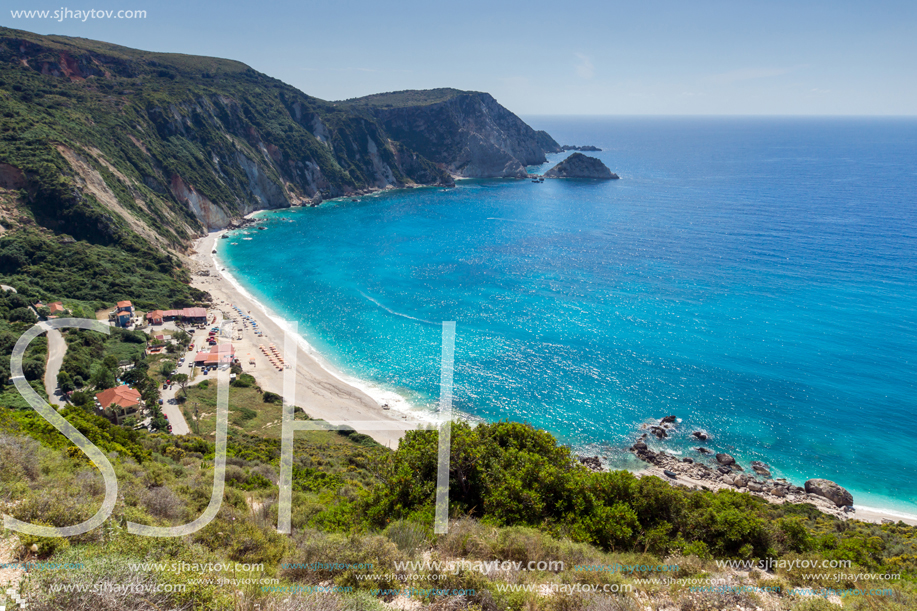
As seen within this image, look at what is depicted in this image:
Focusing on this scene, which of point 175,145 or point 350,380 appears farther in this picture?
point 175,145

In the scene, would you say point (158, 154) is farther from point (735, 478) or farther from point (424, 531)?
point (735, 478)

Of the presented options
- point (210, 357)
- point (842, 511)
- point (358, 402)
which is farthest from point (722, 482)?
point (210, 357)

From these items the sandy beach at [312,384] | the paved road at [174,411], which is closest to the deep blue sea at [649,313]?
the sandy beach at [312,384]

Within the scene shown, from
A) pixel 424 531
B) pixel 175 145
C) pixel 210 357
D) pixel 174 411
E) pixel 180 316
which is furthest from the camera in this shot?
pixel 175 145

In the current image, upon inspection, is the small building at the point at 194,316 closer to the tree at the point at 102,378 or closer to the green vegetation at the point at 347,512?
the green vegetation at the point at 347,512

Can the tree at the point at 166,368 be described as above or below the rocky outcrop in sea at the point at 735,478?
above

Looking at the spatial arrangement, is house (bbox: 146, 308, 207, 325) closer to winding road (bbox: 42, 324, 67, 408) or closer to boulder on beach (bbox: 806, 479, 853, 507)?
winding road (bbox: 42, 324, 67, 408)

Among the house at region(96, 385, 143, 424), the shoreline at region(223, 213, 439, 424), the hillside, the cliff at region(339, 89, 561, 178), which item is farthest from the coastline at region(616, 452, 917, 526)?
the cliff at region(339, 89, 561, 178)
